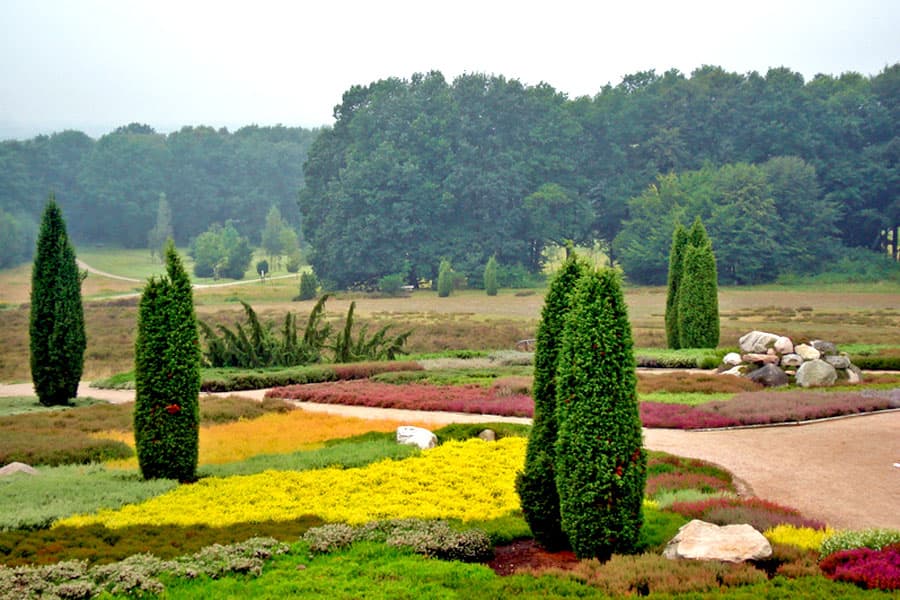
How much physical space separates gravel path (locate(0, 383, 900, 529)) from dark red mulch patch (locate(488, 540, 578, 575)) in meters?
→ 3.45

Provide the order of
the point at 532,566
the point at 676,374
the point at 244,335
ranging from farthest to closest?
1. the point at 244,335
2. the point at 676,374
3. the point at 532,566

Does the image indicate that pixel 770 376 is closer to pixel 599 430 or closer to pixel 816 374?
pixel 816 374

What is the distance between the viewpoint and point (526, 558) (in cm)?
933

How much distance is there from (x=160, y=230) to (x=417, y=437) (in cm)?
9253

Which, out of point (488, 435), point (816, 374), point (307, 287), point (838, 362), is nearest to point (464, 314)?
point (307, 287)

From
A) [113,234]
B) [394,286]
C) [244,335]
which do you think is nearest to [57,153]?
[113,234]

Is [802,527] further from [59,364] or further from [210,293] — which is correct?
[210,293]

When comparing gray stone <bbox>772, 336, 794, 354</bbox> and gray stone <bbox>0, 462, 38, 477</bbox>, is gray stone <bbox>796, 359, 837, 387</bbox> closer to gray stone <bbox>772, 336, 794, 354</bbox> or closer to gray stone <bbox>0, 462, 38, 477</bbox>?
gray stone <bbox>772, 336, 794, 354</bbox>

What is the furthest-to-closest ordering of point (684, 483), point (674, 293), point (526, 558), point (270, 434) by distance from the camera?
point (674, 293), point (270, 434), point (684, 483), point (526, 558)

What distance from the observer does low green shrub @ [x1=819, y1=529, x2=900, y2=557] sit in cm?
826

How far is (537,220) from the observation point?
78.2 m

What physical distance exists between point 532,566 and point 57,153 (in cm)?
11968

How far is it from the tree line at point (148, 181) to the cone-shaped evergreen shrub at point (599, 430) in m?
97.3

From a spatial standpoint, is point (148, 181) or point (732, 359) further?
point (148, 181)
